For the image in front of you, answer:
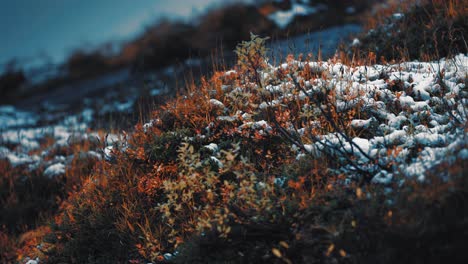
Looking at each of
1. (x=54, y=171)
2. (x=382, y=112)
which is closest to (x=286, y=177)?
(x=382, y=112)

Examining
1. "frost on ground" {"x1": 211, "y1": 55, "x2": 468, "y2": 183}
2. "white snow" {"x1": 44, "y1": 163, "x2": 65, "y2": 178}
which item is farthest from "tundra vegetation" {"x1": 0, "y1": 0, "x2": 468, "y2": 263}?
"white snow" {"x1": 44, "y1": 163, "x2": 65, "y2": 178}

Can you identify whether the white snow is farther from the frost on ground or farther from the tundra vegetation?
the frost on ground

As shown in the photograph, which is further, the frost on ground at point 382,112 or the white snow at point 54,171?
the white snow at point 54,171

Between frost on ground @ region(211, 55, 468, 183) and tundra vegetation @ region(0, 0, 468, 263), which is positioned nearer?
tundra vegetation @ region(0, 0, 468, 263)

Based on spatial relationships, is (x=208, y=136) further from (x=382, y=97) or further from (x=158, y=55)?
(x=158, y=55)

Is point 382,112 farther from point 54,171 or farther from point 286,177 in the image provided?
point 54,171

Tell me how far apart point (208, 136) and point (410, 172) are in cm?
195

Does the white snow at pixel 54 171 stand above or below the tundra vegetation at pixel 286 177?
below

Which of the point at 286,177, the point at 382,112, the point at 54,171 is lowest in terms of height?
the point at 54,171

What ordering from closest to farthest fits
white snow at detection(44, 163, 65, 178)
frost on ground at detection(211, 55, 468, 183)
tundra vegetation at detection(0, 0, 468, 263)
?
tundra vegetation at detection(0, 0, 468, 263) → frost on ground at detection(211, 55, 468, 183) → white snow at detection(44, 163, 65, 178)

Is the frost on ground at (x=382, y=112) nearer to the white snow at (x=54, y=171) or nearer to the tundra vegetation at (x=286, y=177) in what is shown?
the tundra vegetation at (x=286, y=177)

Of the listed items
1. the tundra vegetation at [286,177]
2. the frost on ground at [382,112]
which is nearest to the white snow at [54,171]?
the tundra vegetation at [286,177]

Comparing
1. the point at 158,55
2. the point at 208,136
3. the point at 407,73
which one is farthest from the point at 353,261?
the point at 158,55

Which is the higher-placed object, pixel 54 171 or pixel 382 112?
pixel 382 112
